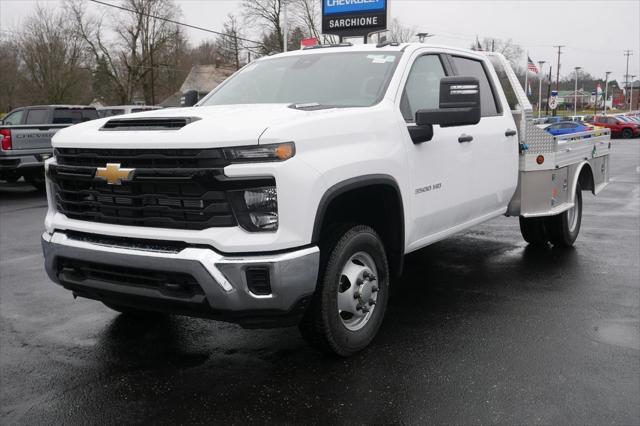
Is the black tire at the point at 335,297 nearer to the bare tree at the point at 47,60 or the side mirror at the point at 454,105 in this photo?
the side mirror at the point at 454,105

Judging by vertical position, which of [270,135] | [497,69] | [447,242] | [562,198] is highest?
[497,69]

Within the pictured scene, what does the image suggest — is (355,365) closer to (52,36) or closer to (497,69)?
(497,69)

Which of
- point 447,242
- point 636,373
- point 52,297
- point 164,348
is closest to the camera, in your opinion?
point 636,373

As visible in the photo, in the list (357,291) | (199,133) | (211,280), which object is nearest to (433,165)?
(357,291)

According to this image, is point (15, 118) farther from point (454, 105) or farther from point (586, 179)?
point (454, 105)

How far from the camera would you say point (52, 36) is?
175 feet

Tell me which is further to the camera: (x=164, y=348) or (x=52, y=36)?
(x=52, y=36)

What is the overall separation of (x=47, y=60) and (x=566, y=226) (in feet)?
176

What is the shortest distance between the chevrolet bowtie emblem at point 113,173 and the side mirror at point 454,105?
1.98m

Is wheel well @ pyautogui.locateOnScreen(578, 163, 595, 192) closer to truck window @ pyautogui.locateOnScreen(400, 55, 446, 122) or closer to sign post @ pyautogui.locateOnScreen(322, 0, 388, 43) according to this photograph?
truck window @ pyautogui.locateOnScreen(400, 55, 446, 122)

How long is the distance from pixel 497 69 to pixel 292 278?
422 cm

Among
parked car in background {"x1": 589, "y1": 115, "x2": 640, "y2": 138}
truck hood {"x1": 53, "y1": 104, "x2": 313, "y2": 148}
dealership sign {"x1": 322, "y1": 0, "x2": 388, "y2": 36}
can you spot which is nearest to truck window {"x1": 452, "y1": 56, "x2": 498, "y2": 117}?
truck hood {"x1": 53, "y1": 104, "x2": 313, "y2": 148}

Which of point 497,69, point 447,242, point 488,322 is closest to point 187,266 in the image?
point 488,322

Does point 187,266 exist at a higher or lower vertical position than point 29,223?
higher
